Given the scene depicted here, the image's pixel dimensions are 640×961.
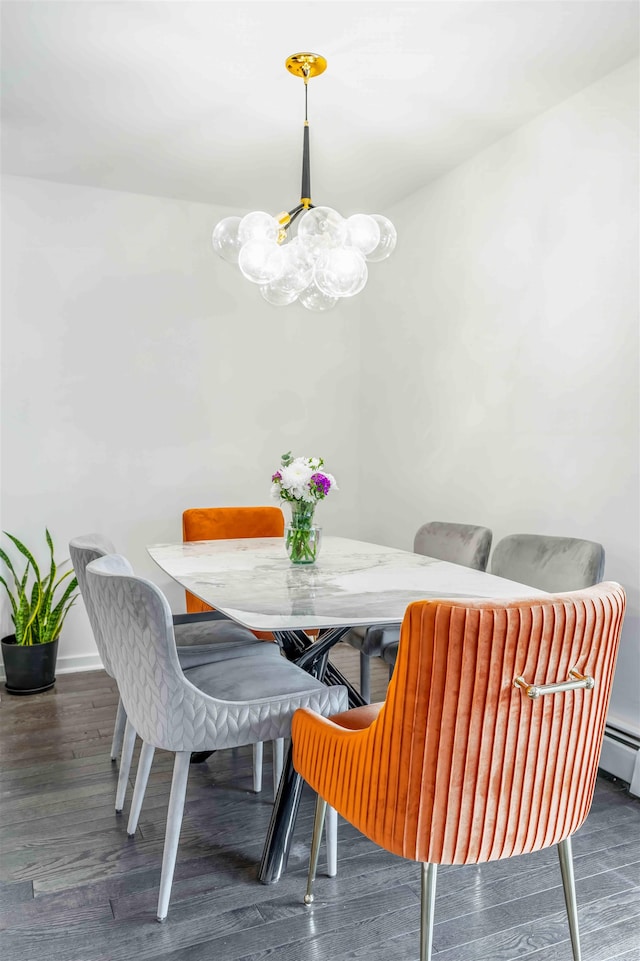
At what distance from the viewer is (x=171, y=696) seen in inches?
60.9

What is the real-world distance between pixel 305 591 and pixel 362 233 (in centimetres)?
124

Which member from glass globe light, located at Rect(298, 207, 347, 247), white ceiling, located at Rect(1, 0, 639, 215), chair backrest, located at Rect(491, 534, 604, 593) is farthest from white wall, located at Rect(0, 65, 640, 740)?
glass globe light, located at Rect(298, 207, 347, 247)

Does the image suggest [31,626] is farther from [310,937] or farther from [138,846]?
[310,937]

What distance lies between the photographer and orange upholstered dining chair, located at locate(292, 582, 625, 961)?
43.6 inches

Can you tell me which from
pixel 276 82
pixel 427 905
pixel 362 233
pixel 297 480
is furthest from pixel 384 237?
pixel 427 905

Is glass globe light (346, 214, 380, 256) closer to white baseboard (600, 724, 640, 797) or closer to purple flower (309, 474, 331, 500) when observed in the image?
purple flower (309, 474, 331, 500)

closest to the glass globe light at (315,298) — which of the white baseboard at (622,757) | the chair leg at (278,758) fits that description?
the chair leg at (278,758)

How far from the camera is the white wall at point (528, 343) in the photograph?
2.52 metres

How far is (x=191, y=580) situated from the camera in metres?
2.03

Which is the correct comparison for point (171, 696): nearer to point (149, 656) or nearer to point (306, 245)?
point (149, 656)

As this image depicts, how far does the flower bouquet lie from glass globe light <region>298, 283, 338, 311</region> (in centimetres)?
69

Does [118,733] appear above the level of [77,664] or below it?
above

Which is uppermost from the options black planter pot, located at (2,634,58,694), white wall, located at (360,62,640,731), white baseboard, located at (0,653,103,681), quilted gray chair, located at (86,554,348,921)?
white wall, located at (360,62,640,731)

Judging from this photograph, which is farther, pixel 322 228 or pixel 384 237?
pixel 384 237
